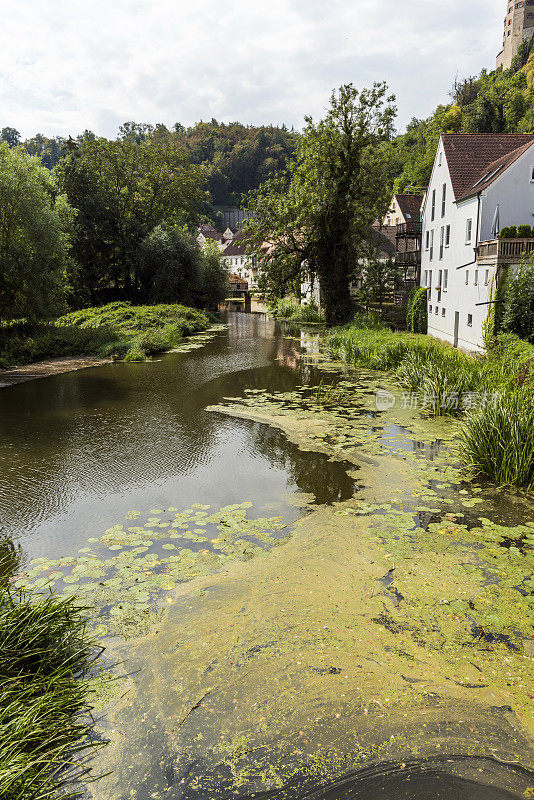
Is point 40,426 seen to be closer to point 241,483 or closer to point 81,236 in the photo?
point 241,483

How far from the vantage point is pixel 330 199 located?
30312 mm

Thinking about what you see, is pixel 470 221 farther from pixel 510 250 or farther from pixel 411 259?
pixel 411 259

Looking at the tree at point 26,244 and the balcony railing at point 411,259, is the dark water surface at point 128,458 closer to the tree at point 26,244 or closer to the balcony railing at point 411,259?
the tree at point 26,244

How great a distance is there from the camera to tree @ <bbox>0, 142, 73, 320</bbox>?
2102cm

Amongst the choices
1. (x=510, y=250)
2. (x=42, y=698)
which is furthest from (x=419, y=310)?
Answer: (x=42, y=698)

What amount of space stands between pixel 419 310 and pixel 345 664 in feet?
92.5

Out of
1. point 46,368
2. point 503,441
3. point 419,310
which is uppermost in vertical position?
point 419,310

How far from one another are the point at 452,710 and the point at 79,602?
3700mm

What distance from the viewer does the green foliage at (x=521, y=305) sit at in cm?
1588

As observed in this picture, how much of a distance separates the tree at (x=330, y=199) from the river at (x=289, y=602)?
854 inches

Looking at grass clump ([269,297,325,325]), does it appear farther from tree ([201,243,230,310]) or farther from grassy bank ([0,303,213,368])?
grassy bank ([0,303,213,368])

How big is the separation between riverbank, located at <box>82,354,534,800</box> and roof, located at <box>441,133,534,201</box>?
21.5 m

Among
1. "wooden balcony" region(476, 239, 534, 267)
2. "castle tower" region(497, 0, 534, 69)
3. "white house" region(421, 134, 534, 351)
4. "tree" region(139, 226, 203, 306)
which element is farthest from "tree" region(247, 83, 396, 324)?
"castle tower" region(497, 0, 534, 69)

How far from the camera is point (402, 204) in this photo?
50938 mm
